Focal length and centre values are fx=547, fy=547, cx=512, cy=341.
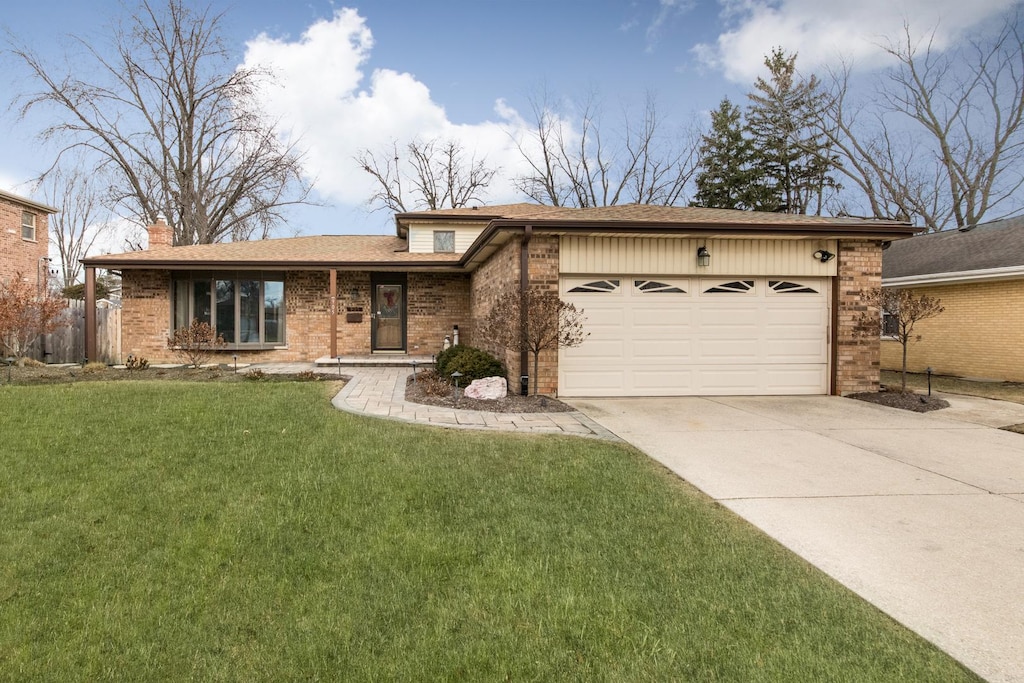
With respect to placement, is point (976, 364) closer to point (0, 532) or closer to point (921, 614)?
point (921, 614)

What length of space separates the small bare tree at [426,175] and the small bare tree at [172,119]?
5.34m

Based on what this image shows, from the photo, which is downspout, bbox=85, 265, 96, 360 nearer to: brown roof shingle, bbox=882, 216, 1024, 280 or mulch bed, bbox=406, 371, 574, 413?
mulch bed, bbox=406, 371, 574, 413

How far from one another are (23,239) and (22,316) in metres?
11.2

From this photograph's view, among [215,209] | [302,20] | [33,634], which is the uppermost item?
[302,20]

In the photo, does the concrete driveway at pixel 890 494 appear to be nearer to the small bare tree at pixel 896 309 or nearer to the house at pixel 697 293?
the house at pixel 697 293

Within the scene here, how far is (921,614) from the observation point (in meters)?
2.44

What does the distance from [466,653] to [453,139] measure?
2936cm

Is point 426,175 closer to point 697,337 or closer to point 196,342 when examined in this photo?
point 196,342

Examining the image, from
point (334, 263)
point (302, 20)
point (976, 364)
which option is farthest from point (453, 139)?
point (976, 364)

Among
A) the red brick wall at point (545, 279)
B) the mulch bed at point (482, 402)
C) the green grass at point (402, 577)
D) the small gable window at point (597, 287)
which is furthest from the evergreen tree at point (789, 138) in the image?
the green grass at point (402, 577)

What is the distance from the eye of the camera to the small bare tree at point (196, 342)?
1180cm

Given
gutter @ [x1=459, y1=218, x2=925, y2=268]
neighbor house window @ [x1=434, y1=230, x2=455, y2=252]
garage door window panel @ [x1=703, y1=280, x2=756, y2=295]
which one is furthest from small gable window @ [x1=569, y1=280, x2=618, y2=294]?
neighbor house window @ [x1=434, y1=230, x2=455, y2=252]

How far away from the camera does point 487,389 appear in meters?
8.20

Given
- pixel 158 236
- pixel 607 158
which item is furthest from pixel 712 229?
pixel 607 158
